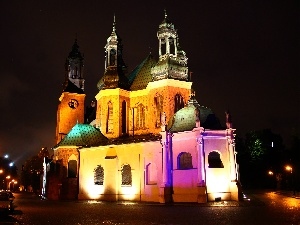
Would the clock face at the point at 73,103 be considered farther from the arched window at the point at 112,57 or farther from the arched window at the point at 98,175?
the arched window at the point at 98,175

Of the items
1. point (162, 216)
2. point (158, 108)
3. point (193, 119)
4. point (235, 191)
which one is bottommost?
point (162, 216)

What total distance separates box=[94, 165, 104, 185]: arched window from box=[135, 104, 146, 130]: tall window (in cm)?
677

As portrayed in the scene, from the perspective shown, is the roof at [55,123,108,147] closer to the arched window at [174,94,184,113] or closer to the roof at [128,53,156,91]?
the roof at [128,53,156,91]

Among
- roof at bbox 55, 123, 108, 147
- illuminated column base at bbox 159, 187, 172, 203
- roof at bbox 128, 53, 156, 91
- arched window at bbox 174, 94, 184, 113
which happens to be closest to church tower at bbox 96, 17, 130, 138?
roof at bbox 128, 53, 156, 91

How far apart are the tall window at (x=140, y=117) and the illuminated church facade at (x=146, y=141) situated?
119 mm

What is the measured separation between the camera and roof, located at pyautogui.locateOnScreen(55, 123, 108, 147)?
38062 mm

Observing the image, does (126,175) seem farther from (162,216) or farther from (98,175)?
(162,216)

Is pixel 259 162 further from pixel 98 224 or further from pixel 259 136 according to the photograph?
pixel 98 224

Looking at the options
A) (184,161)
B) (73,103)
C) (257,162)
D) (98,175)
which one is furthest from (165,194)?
(257,162)

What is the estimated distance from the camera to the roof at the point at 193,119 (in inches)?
1214

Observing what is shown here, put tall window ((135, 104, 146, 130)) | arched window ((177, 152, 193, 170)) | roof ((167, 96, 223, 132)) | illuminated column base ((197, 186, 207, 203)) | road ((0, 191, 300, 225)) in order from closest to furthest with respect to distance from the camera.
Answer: road ((0, 191, 300, 225)) → illuminated column base ((197, 186, 207, 203)) → arched window ((177, 152, 193, 170)) → roof ((167, 96, 223, 132)) → tall window ((135, 104, 146, 130))

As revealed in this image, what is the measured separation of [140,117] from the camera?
4012 centimetres

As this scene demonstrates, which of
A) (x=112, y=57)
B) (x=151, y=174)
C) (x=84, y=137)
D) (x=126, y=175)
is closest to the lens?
(x=151, y=174)

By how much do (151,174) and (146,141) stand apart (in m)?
3.11
